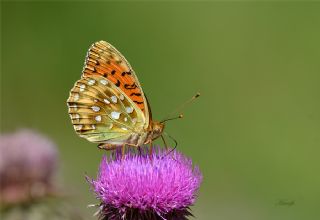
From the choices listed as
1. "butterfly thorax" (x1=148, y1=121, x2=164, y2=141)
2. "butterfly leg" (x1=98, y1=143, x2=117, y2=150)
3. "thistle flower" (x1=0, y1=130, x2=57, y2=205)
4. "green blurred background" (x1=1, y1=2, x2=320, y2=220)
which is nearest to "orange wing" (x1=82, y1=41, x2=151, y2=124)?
"butterfly thorax" (x1=148, y1=121, x2=164, y2=141)

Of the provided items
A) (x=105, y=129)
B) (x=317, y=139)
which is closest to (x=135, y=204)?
(x=105, y=129)

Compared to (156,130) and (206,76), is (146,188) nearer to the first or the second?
(156,130)

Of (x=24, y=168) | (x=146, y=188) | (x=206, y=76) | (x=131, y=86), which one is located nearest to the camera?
(x=146, y=188)

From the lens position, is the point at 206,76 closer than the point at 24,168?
No

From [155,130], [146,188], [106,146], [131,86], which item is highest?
[131,86]

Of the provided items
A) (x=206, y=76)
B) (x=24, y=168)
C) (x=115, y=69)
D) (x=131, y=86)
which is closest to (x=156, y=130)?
(x=131, y=86)

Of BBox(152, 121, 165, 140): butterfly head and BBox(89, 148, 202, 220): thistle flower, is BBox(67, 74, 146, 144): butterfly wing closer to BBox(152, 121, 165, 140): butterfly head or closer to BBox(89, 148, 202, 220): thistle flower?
BBox(152, 121, 165, 140): butterfly head

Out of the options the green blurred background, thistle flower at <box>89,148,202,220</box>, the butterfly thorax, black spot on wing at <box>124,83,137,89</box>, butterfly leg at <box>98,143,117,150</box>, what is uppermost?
the green blurred background
